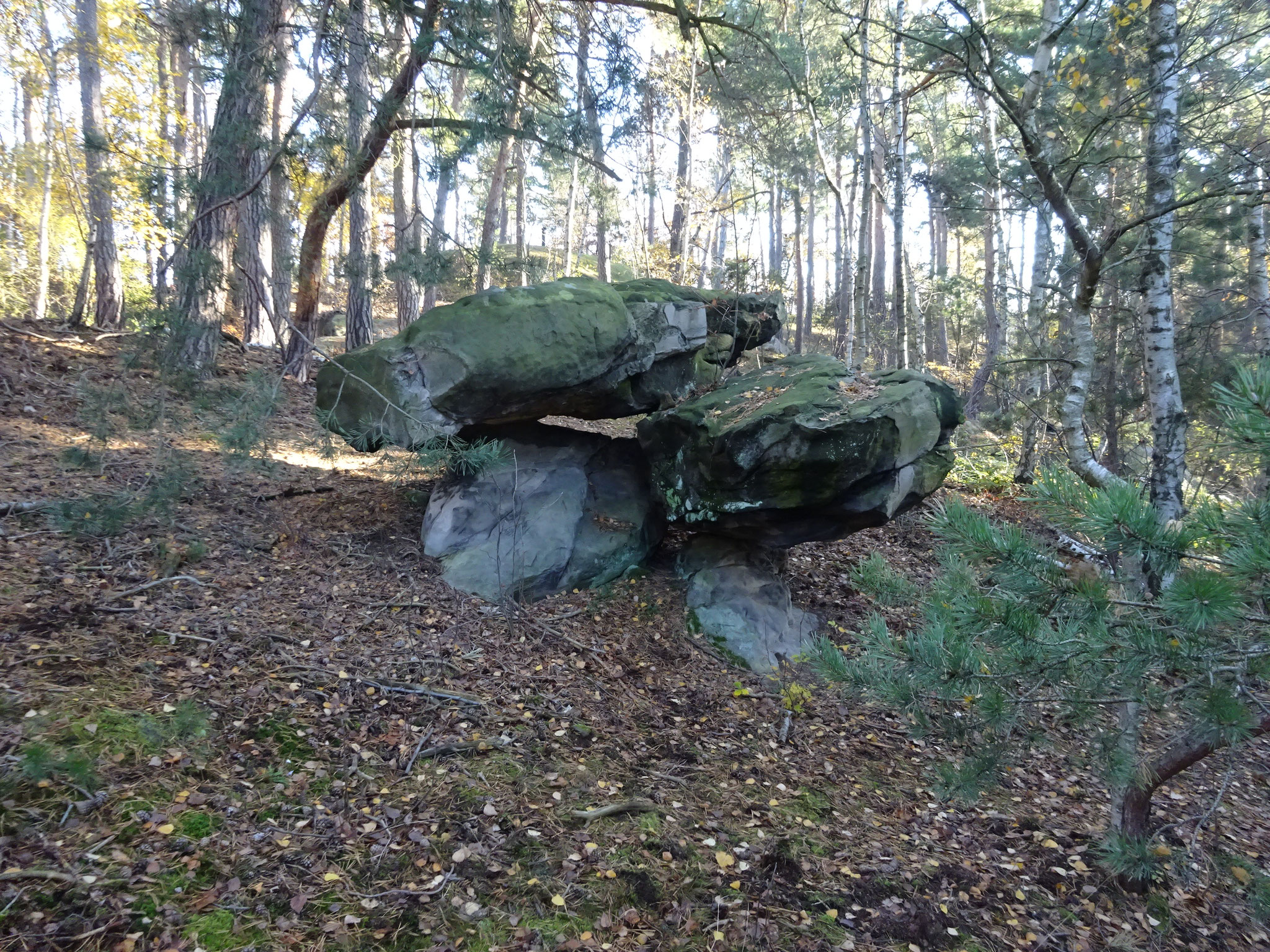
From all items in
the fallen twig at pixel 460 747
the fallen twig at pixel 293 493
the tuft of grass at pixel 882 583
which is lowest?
the fallen twig at pixel 460 747

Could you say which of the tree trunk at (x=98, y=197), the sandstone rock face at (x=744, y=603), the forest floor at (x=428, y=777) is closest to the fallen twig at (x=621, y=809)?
the forest floor at (x=428, y=777)

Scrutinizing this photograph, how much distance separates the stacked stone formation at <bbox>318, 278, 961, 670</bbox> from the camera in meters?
5.33

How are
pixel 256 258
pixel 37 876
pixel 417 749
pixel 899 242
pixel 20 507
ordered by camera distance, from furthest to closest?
pixel 899 242, pixel 256 258, pixel 20 507, pixel 417 749, pixel 37 876

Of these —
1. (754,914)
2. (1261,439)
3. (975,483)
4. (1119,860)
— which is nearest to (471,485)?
(754,914)

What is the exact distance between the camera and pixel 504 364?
5.57 metres

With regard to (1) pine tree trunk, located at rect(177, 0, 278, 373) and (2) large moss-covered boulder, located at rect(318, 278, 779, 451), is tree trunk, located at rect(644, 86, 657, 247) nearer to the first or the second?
(2) large moss-covered boulder, located at rect(318, 278, 779, 451)

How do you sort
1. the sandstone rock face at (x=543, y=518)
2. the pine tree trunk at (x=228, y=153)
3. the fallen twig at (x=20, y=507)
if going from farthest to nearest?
1. the sandstone rock face at (x=543, y=518)
2. the fallen twig at (x=20, y=507)
3. the pine tree trunk at (x=228, y=153)

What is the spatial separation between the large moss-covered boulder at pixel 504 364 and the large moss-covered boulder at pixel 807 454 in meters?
0.68

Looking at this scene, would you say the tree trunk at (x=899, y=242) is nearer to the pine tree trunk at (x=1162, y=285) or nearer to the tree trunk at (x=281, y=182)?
the pine tree trunk at (x=1162, y=285)

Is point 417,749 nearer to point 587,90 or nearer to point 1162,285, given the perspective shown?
point 587,90

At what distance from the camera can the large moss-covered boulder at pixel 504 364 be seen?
554 centimetres

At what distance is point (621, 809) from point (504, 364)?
10.8 feet

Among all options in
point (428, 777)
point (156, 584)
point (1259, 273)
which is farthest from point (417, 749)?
point (1259, 273)

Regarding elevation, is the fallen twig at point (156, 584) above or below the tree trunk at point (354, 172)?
below
